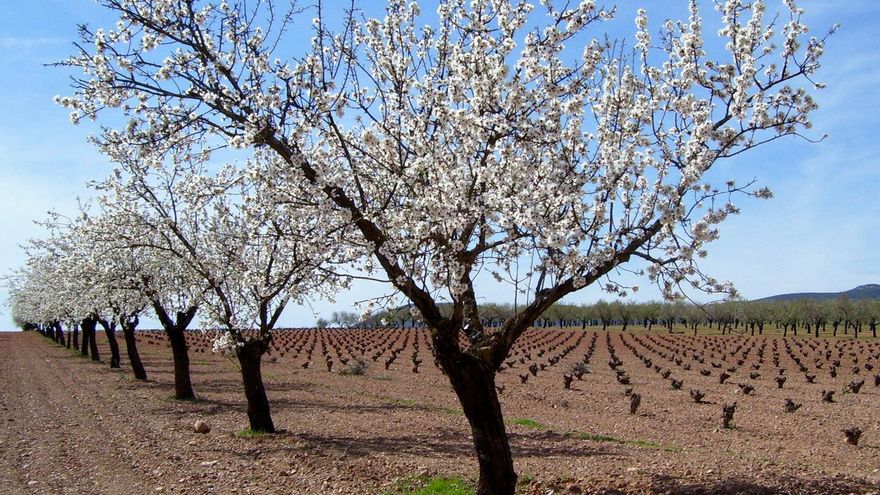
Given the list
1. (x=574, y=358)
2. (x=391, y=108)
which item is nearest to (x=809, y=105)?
(x=391, y=108)

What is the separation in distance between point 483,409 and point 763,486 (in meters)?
3.28

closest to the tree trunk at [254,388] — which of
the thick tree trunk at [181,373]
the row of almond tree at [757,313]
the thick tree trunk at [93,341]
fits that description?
the thick tree trunk at [181,373]

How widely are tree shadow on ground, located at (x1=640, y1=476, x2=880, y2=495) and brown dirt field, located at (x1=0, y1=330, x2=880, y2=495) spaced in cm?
3

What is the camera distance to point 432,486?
31.7 feet

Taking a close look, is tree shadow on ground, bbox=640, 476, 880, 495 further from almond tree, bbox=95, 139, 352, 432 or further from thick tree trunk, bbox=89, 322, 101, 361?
thick tree trunk, bbox=89, 322, 101, 361

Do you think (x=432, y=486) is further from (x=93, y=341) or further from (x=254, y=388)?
(x=93, y=341)

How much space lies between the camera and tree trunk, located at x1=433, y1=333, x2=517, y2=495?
8.05 m

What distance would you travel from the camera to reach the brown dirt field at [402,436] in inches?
399

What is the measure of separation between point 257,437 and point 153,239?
291 inches

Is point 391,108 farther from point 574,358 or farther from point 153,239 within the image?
point 574,358

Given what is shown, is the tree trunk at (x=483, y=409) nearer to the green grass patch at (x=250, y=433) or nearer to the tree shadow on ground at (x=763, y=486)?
the tree shadow on ground at (x=763, y=486)

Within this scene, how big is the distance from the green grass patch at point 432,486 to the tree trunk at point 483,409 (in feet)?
3.65

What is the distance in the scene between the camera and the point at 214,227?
1692cm

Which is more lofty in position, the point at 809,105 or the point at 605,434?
the point at 809,105
